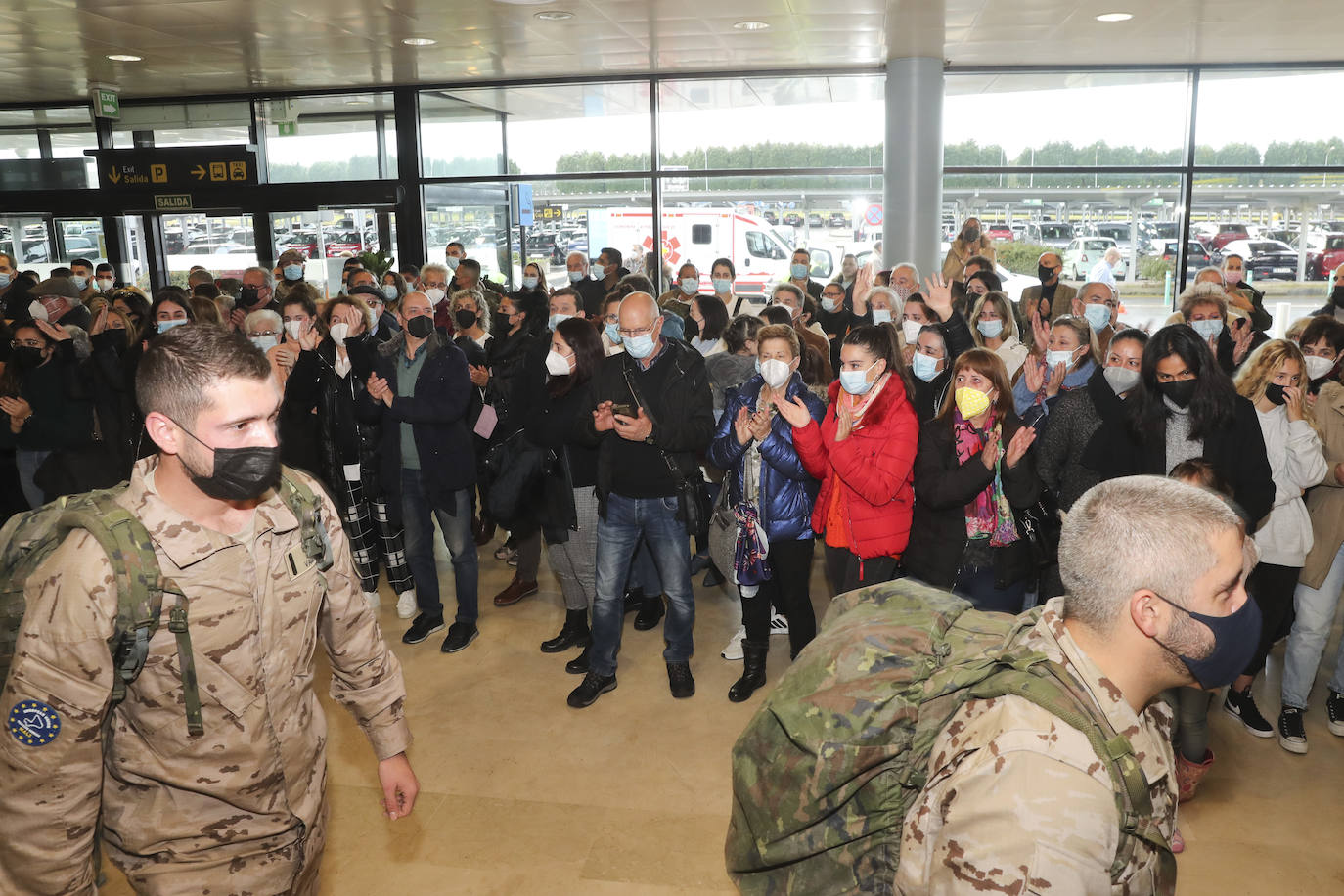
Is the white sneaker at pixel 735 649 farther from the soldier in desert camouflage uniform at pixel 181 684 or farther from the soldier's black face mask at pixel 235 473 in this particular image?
the soldier's black face mask at pixel 235 473

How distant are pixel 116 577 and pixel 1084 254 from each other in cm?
1126

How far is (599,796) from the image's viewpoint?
373cm

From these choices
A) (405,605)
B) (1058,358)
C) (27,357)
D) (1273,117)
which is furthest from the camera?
(1273,117)

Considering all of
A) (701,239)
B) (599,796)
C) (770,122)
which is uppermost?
(770,122)

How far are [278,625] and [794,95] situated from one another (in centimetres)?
1035

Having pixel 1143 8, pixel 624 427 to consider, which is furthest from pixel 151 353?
pixel 1143 8

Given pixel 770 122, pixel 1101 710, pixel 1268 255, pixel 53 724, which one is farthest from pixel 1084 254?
pixel 53 724

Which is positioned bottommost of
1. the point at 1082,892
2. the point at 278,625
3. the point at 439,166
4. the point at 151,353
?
the point at 1082,892

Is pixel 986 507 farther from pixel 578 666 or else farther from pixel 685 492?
pixel 578 666

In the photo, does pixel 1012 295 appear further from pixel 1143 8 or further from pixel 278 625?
pixel 278 625

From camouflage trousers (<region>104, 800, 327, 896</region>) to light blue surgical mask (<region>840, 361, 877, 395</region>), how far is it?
2.71 meters

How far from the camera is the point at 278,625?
1.97m

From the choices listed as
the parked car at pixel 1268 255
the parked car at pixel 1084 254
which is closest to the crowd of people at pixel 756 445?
the parked car at pixel 1084 254

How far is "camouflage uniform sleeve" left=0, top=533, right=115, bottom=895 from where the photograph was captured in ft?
5.53
